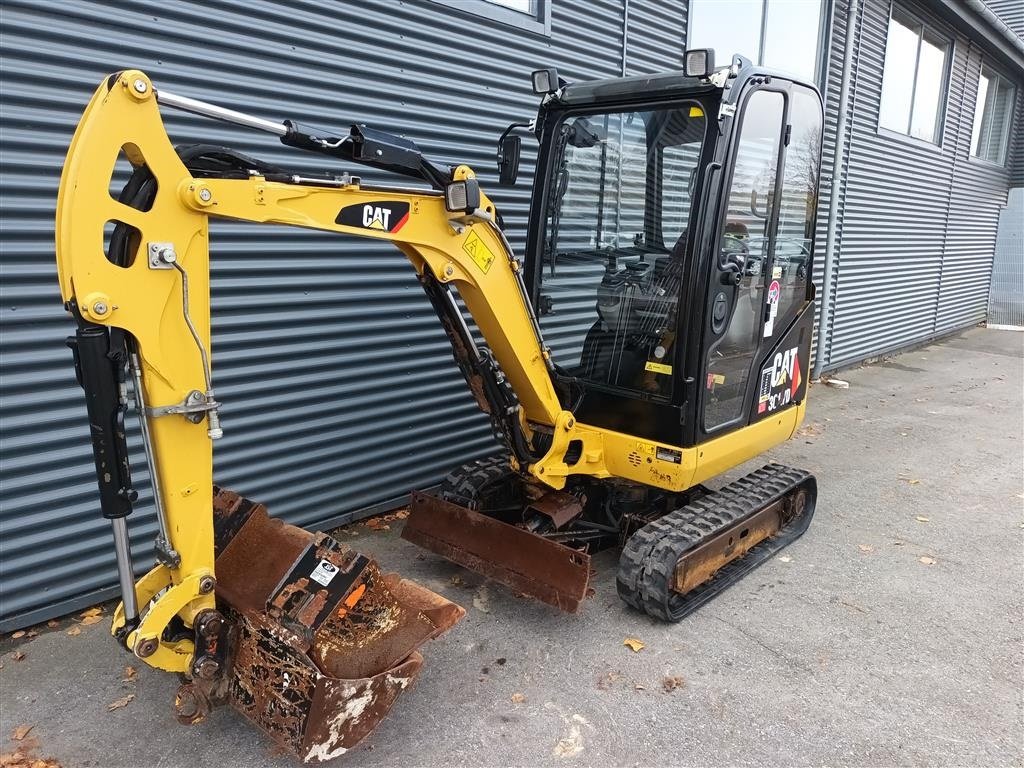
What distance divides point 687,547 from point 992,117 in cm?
1634

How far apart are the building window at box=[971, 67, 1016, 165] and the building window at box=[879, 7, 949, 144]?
2116 mm

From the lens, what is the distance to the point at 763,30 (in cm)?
855

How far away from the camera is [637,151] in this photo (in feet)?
12.9

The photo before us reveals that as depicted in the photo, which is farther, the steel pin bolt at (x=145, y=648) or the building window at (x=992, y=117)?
the building window at (x=992, y=117)

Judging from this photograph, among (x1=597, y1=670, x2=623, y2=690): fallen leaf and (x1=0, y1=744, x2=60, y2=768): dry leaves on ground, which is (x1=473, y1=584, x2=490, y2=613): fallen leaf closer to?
(x1=597, y1=670, x2=623, y2=690): fallen leaf

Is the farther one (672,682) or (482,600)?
(482,600)

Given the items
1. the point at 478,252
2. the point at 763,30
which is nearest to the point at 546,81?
the point at 478,252

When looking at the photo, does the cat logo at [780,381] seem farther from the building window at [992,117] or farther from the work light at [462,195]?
the building window at [992,117]

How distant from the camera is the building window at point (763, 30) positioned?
25.1 feet

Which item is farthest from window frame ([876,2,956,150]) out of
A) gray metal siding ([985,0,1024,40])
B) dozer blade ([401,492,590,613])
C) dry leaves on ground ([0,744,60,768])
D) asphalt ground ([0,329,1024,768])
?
dry leaves on ground ([0,744,60,768])

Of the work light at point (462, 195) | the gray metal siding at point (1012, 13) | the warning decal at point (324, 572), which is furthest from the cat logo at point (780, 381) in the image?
the gray metal siding at point (1012, 13)

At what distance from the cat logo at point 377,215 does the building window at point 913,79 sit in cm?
1027

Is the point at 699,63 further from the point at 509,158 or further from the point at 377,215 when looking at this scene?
the point at 377,215

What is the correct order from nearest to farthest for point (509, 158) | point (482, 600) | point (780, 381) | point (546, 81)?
point (509, 158), point (546, 81), point (482, 600), point (780, 381)
